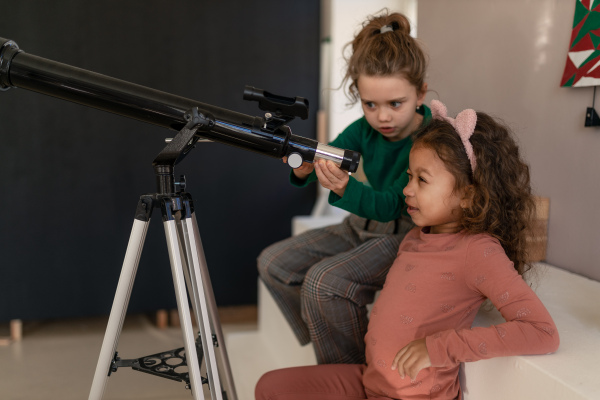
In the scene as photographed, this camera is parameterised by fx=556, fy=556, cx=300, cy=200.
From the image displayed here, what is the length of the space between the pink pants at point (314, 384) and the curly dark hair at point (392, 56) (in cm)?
70

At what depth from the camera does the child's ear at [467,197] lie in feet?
3.48

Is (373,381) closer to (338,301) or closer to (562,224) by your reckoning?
(338,301)

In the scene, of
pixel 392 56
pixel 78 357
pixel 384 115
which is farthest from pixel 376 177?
pixel 78 357

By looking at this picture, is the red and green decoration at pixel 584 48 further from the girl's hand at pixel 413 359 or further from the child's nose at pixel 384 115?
the girl's hand at pixel 413 359

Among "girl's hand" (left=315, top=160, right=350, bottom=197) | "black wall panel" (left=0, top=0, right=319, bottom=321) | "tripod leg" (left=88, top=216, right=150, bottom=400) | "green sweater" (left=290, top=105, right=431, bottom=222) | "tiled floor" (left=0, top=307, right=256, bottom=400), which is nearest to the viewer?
"tripod leg" (left=88, top=216, right=150, bottom=400)

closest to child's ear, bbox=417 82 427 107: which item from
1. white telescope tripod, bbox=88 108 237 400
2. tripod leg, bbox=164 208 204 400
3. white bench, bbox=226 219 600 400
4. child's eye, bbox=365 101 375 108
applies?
child's eye, bbox=365 101 375 108

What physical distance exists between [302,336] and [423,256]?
0.63 metres

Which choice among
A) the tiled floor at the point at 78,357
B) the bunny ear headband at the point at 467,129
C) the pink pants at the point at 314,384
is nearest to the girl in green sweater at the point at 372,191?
the pink pants at the point at 314,384

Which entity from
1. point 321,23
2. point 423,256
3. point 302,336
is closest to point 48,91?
point 423,256

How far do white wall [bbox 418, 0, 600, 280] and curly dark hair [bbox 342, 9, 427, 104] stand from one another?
13.4 inches

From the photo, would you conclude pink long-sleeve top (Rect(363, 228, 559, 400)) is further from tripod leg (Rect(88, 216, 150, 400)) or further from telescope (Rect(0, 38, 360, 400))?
tripod leg (Rect(88, 216, 150, 400))

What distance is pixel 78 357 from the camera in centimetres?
215

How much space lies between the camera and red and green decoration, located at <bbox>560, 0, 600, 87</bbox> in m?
1.29

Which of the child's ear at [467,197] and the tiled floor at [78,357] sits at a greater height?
the child's ear at [467,197]
